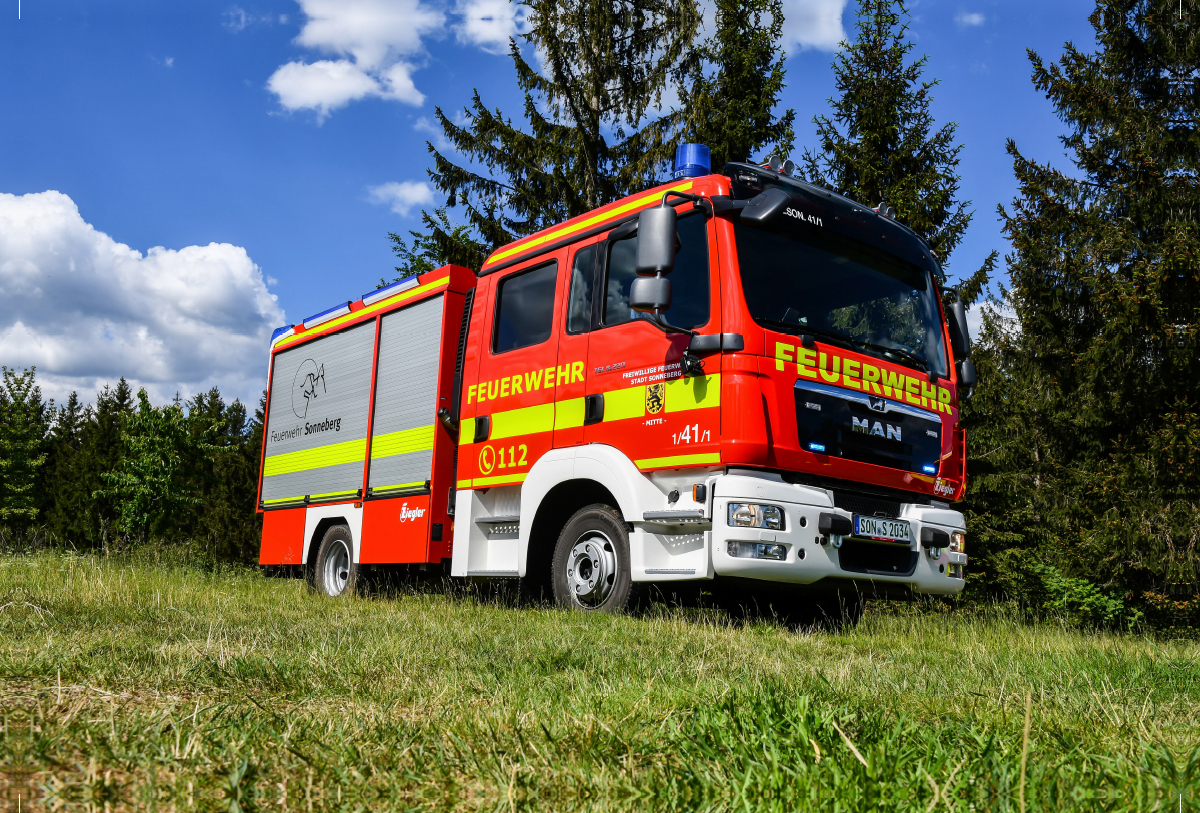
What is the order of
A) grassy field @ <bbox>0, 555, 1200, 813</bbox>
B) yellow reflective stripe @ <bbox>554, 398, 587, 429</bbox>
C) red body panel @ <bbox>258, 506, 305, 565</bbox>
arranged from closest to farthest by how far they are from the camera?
grassy field @ <bbox>0, 555, 1200, 813</bbox>, yellow reflective stripe @ <bbox>554, 398, 587, 429</bbox>, red body panel @ <bbox>258, 506, 305, 565</bbox>

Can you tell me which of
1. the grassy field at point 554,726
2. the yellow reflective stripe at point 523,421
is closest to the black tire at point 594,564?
the yellow reflective stripe at point 523,421

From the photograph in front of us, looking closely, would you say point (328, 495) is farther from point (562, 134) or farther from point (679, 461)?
point (562, 134)

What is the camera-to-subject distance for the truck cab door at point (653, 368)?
5.79 m

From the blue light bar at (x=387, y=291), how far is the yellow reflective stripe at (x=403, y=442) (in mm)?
1401

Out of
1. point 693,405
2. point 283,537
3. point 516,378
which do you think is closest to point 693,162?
point 693,405

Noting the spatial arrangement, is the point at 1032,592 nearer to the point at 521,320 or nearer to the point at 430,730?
the point at 521,320

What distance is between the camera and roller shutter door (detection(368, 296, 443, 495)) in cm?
811

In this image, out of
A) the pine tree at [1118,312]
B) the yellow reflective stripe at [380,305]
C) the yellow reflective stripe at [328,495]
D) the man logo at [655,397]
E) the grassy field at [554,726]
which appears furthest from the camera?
the pine tree at [1118,312]

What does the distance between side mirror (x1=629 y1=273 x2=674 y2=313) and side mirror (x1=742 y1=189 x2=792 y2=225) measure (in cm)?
74

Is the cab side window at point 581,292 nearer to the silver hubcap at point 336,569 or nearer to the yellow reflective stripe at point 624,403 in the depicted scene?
the yellow reflective stripe at point 624,403

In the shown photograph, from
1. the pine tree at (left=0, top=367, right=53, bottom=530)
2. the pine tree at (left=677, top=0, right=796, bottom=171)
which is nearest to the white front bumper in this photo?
the pine tree at (left=677, top=0, right=796, bottom=171)

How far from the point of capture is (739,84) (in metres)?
19.6

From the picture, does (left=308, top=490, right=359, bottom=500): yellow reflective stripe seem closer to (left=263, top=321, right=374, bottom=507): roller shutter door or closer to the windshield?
(left=263, top=321, right=374, bottom=507): roller shutter door

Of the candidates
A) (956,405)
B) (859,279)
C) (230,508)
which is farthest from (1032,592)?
(230,508)
